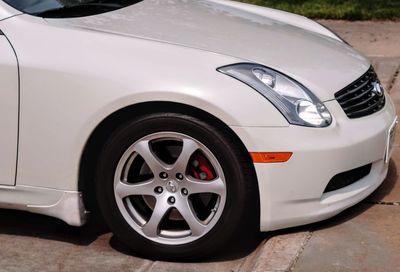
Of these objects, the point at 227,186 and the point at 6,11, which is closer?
the point at 227,186

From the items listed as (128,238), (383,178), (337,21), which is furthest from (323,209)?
(337,21)

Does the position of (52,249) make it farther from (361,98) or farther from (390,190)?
(390,190)

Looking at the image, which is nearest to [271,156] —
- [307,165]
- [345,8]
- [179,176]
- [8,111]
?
[307,165]

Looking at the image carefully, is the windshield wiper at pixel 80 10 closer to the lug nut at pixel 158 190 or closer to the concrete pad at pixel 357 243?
the lug nut at pixel 158 190

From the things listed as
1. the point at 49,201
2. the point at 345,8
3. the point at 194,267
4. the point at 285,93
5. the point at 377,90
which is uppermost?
the point at 285,93

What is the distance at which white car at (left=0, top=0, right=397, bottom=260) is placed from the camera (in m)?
4.01

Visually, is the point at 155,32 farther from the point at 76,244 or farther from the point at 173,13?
the point at 76,244

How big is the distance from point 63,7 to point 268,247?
1728 mm

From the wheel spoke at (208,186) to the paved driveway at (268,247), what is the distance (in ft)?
1.30

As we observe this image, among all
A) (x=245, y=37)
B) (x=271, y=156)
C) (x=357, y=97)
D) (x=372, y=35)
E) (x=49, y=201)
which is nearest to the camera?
(x=271, y=156)

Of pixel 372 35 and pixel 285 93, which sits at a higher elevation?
pixel 285 93

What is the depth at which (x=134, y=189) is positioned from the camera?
4.19 meters

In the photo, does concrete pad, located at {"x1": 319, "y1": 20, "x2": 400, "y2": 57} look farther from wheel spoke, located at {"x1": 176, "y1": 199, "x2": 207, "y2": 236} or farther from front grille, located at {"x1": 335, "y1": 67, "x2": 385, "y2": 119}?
wheel spoke, located at {"x1": 176, "y1": 199, "x2": 207, "y2": 236}

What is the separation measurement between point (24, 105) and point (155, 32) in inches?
31.0
